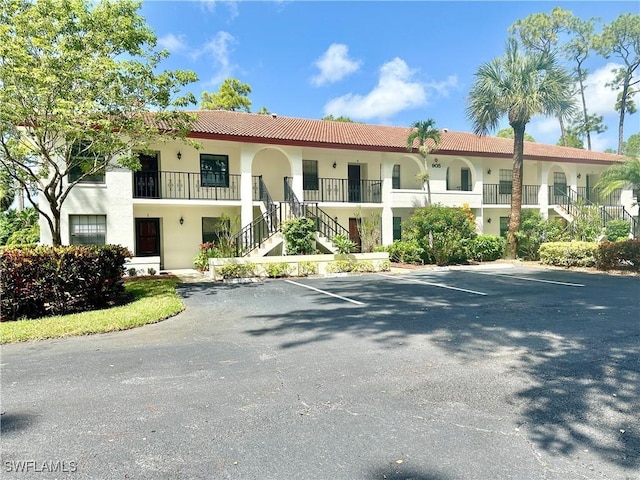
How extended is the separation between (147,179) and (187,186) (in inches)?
64.8

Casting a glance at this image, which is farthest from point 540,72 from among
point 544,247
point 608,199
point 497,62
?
point 608,199

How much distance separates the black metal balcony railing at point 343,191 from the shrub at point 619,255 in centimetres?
965

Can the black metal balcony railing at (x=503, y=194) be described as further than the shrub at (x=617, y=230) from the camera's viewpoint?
Yes

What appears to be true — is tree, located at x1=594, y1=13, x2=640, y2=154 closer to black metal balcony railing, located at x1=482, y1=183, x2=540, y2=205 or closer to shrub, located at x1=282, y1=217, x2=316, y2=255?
black metal balcony railing, located at x1=482, y1=183, x2=540, y2=205

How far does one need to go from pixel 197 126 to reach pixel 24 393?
47.0 ft

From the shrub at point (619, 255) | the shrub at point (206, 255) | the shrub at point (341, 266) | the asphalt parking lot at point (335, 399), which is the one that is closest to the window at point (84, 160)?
the shrub at point (206, 255)

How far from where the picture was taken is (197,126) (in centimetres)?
1669

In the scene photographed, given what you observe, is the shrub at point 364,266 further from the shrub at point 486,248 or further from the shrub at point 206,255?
the shrub at point 486,248

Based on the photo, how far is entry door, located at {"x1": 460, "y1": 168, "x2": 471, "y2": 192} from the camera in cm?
2339

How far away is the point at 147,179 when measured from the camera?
1661 centimetres

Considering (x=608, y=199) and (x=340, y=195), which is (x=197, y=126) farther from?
(x=608, y=199)

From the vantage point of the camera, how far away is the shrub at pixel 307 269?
14.5 meters

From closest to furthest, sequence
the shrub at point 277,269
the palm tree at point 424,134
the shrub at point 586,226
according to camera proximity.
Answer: the shrub at point 277,269 → the palm tree at point 424,134 → the shrub at point 586,226

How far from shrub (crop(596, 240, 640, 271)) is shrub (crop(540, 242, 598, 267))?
402 mm
